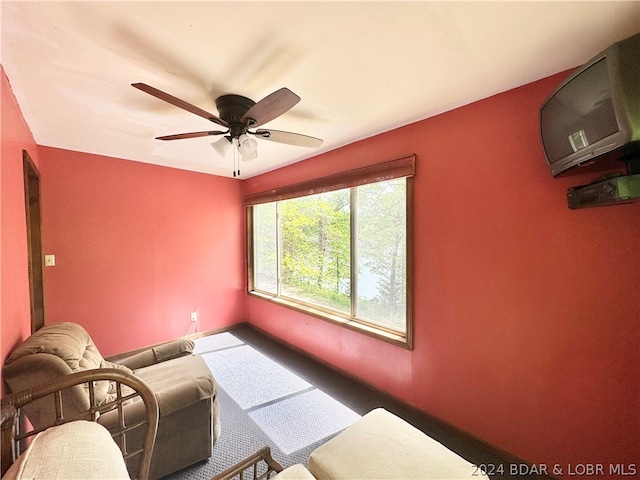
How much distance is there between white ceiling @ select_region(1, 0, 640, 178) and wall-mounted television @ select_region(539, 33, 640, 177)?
0.24m

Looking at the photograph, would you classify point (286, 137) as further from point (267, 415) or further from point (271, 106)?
point (267, 415)

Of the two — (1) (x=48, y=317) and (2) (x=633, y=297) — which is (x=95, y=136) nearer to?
(1) (x=48, y=317)

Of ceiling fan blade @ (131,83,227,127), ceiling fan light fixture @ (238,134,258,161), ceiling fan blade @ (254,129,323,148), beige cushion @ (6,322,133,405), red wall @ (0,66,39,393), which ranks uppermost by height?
ceiling fan blade @ (131,83,227,127)

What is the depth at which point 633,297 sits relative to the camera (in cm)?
123

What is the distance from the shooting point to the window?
87.4 inches

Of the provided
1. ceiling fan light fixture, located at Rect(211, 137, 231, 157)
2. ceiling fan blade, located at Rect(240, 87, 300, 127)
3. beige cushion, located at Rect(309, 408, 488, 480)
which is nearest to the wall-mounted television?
ceiling fan blade, located at Rect(240, 87, 300, 127)

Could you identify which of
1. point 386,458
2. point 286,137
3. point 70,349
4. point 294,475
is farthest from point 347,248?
point 70,349

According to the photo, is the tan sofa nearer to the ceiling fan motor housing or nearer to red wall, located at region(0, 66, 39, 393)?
red wall, located at region(0, 66, 39, 393)

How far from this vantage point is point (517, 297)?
1.56 meters

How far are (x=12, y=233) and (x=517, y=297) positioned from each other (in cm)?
286

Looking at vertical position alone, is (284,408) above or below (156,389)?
Answer: below

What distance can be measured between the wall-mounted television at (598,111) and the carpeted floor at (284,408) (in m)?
1.86

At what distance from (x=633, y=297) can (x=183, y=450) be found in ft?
8.34

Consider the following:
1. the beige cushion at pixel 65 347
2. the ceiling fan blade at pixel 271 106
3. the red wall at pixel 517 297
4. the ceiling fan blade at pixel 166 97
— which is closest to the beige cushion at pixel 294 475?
the beige cushion at pixel 65 347
